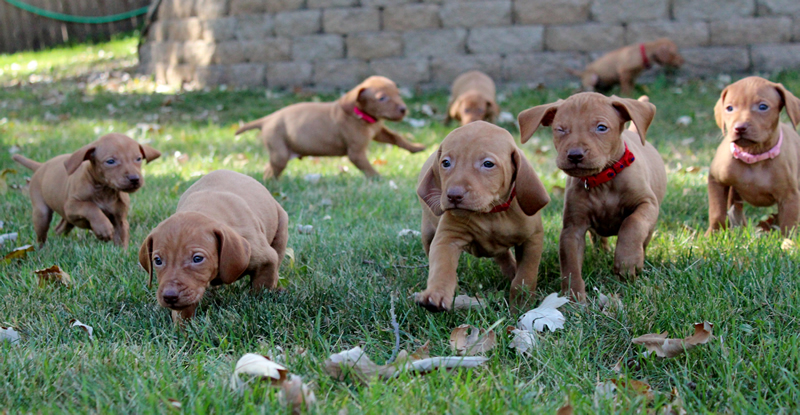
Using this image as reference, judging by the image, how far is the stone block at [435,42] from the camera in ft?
34.4

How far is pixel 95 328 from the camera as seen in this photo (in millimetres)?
2990

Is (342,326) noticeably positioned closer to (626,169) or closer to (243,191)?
(243,191)

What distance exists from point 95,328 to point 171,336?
1.21 ft

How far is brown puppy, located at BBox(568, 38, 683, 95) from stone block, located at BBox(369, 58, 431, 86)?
2.46 metres

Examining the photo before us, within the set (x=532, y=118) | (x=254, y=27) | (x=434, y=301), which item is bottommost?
(x=434, y=301)

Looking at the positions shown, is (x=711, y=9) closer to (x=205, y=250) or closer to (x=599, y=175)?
(x=599, y=175)

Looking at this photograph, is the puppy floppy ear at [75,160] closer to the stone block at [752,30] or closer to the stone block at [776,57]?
the stone block at [752,30]

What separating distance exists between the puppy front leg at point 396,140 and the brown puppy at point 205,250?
127 inches

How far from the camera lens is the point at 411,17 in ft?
34.4

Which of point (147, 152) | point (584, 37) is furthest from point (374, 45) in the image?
point (147, 152)

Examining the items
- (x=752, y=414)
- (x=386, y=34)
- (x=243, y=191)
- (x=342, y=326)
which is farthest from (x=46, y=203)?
(x=386, y=34)

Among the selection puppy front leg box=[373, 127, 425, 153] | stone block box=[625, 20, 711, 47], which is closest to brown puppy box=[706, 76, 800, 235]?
puppy front leg box=[373, 127, 425, 153]

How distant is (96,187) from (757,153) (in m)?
4.06

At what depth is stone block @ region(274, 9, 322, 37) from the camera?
10.9 meters
